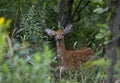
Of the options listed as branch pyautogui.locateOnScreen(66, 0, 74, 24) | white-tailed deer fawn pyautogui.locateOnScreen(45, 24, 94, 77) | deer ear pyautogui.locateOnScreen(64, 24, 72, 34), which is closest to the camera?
white-tailed deer fawn pyautogui.locateOnScreen(45, 24, 94, 77)

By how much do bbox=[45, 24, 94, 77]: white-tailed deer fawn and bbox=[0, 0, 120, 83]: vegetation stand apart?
0.59 ft

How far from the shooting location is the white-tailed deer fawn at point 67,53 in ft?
32.1

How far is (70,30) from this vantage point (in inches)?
406

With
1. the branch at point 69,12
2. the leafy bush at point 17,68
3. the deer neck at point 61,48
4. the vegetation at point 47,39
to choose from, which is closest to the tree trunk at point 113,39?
the vegetation at point 47,39

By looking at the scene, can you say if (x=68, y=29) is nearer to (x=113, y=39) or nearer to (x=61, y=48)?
(x=61, y=48)

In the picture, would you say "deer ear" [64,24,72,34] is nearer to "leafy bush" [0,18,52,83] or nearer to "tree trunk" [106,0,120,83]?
"leafy bush" [0,18,52,83]

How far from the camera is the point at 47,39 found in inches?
374

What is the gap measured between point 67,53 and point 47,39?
99 centimetres

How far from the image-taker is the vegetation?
455 cm

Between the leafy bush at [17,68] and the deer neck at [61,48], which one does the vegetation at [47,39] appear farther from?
the deer neck at [61,48]

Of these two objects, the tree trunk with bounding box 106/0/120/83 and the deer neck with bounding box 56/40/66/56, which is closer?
the tree trunk with bounding box 106/0/120/83

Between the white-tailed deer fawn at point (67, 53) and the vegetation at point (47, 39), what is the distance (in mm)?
180

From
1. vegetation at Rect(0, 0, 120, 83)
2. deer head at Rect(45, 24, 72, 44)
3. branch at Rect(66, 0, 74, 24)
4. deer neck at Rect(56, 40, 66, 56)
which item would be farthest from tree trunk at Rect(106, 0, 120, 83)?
branch at Rect(66, 0, 74, 24)

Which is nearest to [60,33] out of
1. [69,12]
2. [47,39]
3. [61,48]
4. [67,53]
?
[61,48]
